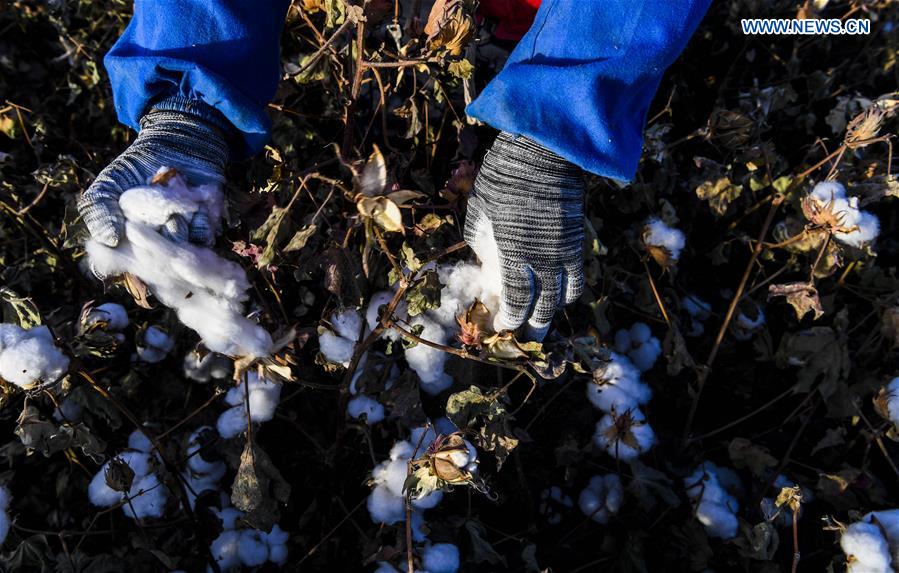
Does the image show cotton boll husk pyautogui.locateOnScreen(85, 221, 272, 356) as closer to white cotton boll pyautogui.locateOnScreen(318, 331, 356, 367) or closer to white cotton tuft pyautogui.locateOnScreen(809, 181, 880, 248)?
white cotton boll pyautogui.locateOnScreen(318, 331, 356, 367)

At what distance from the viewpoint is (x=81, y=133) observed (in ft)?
6.57

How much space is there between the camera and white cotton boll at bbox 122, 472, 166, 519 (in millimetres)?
1394

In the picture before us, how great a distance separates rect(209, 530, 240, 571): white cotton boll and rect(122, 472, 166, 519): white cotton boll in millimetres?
165

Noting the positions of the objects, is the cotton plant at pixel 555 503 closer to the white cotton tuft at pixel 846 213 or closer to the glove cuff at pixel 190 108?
the white cotton tuft at pixel 846 213

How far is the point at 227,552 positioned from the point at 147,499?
8.9 inches

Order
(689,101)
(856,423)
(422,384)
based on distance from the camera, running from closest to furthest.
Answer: (422,384), (856,423), (689,101)

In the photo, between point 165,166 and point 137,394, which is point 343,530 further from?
point 165,166

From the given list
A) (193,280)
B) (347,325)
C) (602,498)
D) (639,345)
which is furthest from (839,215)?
(193,280)

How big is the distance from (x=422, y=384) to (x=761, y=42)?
1.91 meters

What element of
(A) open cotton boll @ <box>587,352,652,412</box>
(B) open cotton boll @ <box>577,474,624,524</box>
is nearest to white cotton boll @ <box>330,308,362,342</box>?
(A) open cotton boll @ <box>587,352,652,412</box>

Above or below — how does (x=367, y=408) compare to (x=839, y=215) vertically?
below

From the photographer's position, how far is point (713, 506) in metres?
1.54

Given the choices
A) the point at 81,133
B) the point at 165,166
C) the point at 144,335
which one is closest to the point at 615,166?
the point at 165,166

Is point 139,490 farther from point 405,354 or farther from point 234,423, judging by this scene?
point 405,354
